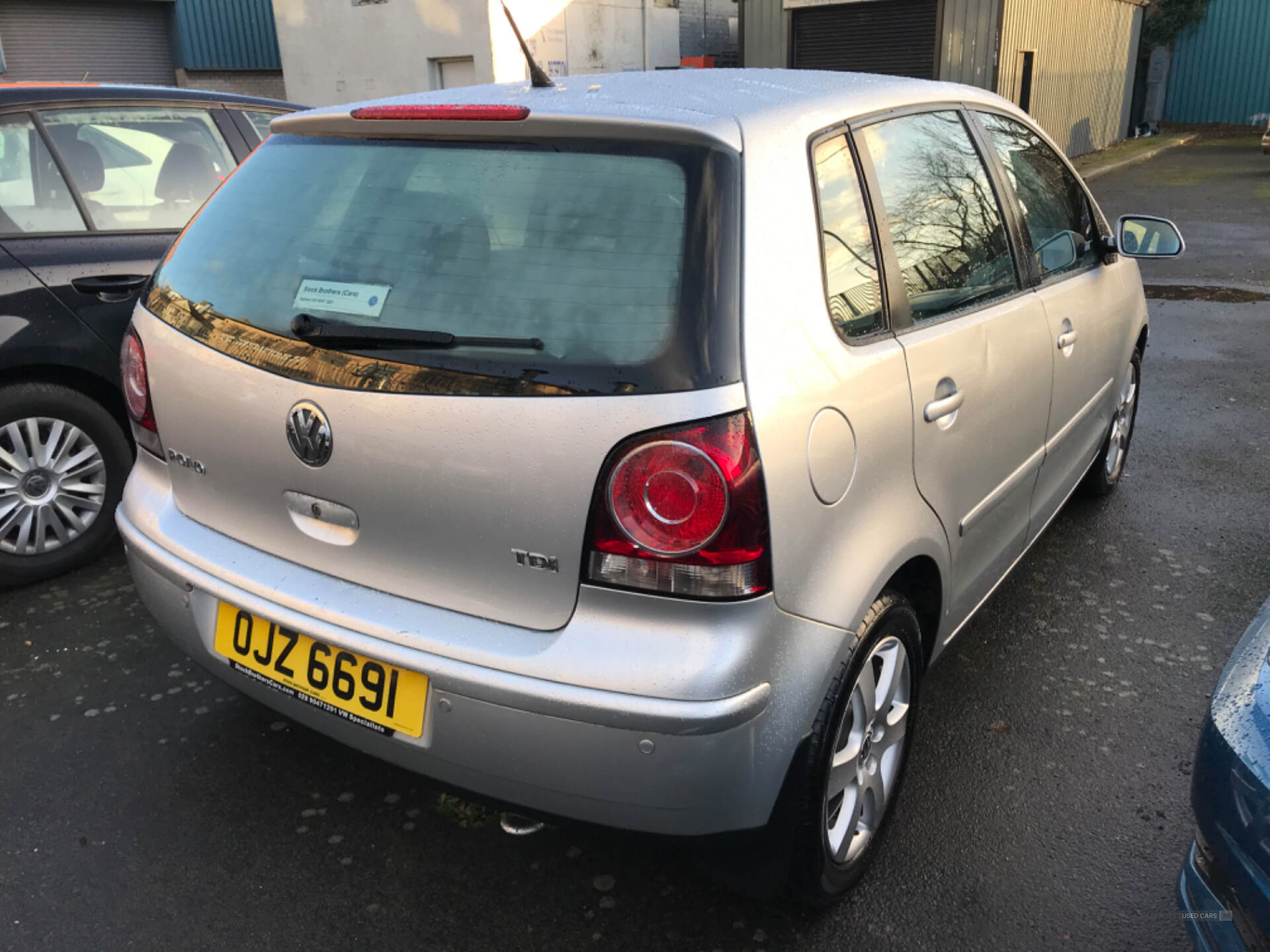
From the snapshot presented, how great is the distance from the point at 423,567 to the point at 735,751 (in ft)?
2.17

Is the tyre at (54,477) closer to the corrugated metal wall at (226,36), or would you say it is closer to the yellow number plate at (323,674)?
the yellow number plate at (323,674)

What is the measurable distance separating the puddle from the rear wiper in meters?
8.35

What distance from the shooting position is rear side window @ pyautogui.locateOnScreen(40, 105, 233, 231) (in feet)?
12.8

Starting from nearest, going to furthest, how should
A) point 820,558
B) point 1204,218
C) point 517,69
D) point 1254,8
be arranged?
point 820,558 → point 1204,218 → point 517,69 → point 1254,8

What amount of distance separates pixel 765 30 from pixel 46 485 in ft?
60.7

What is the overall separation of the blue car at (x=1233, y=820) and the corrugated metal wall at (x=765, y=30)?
19.5 m

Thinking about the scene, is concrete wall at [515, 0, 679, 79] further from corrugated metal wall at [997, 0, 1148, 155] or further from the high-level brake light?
the high-level brake light

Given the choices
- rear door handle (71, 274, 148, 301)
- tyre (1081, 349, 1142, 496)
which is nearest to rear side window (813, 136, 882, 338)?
tyre (1081, 349, 1142, 496)

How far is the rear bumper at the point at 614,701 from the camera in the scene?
176cm

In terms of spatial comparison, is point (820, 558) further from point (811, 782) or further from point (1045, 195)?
point (1045, 195)

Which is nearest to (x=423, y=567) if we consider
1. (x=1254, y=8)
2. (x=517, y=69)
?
(x=517, y=69)

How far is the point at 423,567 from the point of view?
6.49 ft

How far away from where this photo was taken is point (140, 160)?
411 cm

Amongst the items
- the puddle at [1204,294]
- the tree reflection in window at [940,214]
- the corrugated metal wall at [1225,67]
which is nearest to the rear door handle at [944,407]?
the tree reflection in window at [940,214]
